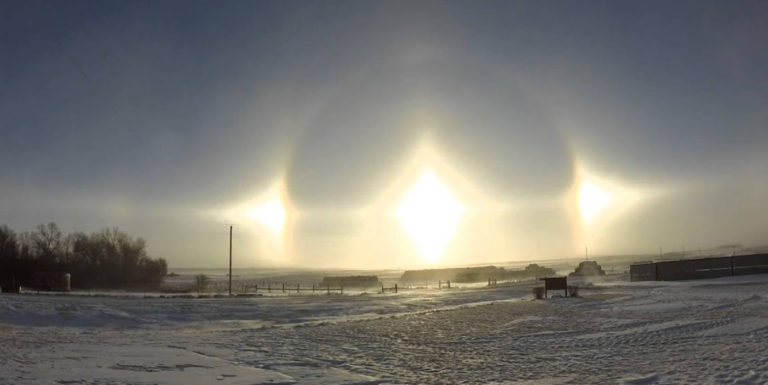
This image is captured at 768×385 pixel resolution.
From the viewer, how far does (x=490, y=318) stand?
87.9ft

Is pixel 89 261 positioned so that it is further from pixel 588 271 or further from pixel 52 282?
pixel 588 271

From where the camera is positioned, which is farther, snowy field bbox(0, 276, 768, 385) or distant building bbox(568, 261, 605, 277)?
distant building bbox(568, 261, 605, 277)

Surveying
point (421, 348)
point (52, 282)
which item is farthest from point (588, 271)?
point (421, 348)

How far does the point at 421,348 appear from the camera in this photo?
17.7 m

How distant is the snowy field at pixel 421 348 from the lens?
41.1 ft

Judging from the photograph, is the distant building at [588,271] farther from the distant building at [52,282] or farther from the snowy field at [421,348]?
the distant building at [52,282]

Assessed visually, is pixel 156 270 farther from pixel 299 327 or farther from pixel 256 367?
pixel 256 367

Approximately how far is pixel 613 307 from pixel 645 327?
9602 mm

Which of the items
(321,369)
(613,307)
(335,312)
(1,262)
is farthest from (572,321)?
(1,262)

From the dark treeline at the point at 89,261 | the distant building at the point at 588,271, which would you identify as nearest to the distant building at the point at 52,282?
the dark treeline at the point at 89,261

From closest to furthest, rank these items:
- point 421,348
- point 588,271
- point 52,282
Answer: point 421,348 < point 52,282 < point 588,271

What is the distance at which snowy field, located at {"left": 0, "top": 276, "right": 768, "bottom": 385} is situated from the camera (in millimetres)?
12523

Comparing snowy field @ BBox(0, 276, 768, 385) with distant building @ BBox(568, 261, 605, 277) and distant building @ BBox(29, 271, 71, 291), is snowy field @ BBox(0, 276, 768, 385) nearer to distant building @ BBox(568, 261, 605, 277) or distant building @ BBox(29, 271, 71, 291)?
distant building @ BBox(29, 271, 71, 291)

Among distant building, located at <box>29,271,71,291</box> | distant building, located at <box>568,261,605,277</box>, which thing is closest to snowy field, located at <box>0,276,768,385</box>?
distant building, located at <box>29,271,71,291</box>
